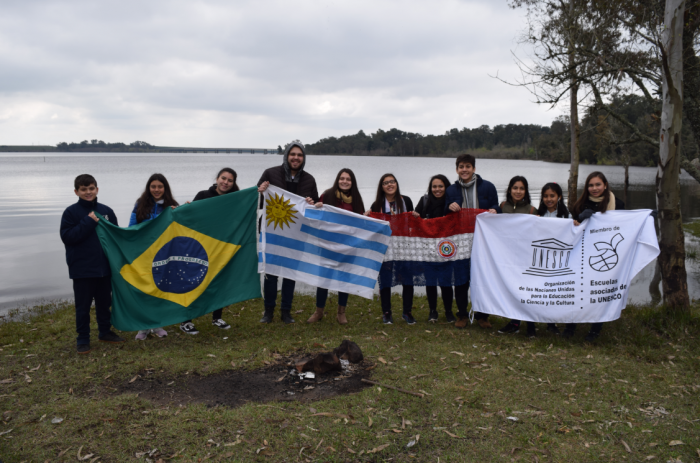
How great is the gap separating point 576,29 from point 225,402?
13.2 m

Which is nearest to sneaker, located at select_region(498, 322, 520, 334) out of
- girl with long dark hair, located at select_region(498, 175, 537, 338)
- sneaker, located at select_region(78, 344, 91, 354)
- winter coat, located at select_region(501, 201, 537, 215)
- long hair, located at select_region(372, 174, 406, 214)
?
girl with long dark hair, located at select_region(498, 175, 537, 338)

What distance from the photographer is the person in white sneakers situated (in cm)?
757

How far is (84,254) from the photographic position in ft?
21.3

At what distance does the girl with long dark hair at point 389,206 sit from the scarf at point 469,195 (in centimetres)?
90

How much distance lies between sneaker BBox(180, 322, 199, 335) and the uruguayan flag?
1.58m

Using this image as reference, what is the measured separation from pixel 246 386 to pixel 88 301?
286 centimetres

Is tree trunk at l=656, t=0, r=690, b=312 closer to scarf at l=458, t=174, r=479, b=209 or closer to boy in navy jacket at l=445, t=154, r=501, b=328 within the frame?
boy in navy jacket at l=445, t=154, r=501, b=328

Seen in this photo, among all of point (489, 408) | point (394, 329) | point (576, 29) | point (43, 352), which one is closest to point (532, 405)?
point (489, 408)

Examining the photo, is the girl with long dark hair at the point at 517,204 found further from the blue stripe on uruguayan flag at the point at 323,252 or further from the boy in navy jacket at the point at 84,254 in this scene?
the boy in navy jacket at the point at 84,254

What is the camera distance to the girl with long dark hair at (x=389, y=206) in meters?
7.78

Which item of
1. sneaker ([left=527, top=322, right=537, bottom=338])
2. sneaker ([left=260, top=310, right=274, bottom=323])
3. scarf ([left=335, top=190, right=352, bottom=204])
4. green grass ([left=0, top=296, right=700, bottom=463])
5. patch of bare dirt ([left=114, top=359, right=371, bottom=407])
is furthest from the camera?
sneaker ([left=260, top=310, right=274, bottom=323])

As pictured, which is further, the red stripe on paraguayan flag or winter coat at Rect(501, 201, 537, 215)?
the red stripe on paraguayan flag

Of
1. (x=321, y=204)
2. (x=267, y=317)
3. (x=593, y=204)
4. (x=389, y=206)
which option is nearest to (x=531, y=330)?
(x=593, y=204)

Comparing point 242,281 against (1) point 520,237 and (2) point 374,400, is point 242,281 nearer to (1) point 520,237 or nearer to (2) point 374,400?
(2) point 374,400
